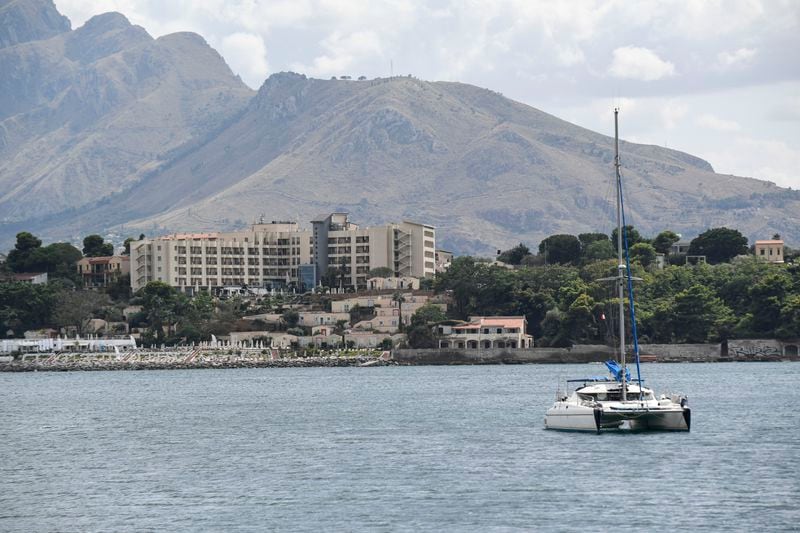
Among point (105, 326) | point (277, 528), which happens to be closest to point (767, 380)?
point (277, 528)

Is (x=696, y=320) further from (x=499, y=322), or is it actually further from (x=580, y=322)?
(x=499, y=322)

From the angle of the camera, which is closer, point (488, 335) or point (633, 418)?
point (633, 418)

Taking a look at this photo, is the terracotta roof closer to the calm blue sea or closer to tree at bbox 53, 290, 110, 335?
tree at bbox 53, 290, 110, 335

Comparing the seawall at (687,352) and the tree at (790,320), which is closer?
the tree at (790,320)

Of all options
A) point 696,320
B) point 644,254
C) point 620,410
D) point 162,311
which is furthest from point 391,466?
point 644,254

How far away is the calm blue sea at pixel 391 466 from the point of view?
170ft

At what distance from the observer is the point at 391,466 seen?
63.7 meters

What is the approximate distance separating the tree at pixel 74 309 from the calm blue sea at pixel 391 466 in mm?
78530

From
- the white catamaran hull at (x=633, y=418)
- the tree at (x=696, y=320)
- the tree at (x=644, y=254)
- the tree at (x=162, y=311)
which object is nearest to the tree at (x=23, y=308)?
the tree at (x=162, y=311)

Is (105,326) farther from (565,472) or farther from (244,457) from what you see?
(565,472)

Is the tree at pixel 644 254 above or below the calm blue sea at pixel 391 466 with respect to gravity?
above

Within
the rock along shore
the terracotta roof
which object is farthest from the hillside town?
the rock along shore

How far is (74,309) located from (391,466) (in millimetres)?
127820

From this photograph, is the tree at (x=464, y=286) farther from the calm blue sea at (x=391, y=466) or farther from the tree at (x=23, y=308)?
the calm blue sea at (x=391, y=466)
